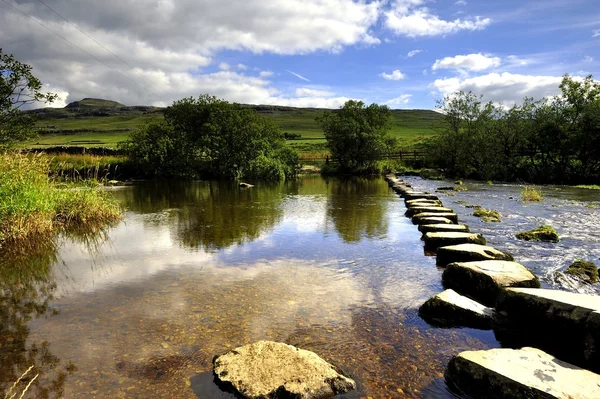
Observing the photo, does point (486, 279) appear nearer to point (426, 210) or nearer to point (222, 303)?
point (222, 303)

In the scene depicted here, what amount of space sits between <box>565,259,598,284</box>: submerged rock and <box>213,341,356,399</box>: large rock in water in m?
5.73

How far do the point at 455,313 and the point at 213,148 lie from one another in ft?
113

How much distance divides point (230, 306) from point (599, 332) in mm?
4771

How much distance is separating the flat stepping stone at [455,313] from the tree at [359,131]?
35874 millimetres

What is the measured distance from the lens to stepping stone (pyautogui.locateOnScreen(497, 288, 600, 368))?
166 inches

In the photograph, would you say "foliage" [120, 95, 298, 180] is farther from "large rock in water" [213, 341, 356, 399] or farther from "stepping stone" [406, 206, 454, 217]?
"large rock in water" [213, 341, 356, 399]

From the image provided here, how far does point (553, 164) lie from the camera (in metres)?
33.6

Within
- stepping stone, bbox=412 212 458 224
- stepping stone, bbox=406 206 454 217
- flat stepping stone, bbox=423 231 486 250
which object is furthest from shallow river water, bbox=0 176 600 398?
stepping stone, bbox=406 206 454 217

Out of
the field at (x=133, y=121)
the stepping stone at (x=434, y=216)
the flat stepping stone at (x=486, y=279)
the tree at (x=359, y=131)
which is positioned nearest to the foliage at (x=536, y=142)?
the tree at (x=359, y=131)

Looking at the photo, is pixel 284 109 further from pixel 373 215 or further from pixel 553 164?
pixel 373 215

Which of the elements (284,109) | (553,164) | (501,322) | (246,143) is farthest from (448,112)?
(284,109)

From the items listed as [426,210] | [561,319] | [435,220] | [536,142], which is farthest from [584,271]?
[536,142]

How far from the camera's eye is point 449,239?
30.6 ft

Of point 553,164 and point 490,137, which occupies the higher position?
point 490,137
